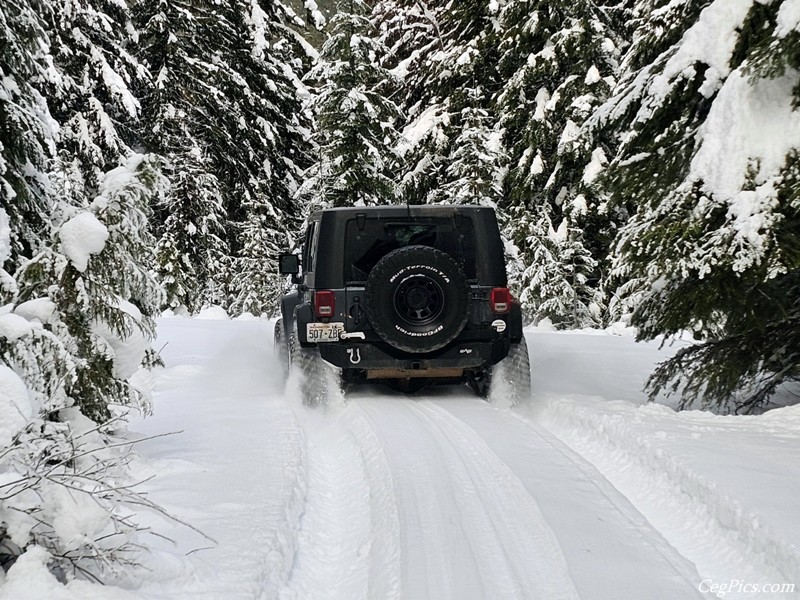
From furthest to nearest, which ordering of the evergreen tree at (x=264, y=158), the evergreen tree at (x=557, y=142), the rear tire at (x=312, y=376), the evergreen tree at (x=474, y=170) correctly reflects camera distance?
the evergreen tree at (x=264, y=158)
the evergreen tree at (x=474, y=170)
the evergreen tree at (x=557, y=142)
the rear tire at (x=312, y=376)

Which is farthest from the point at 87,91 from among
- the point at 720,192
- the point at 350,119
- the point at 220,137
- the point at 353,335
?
the point at 720,192

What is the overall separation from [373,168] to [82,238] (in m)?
16.1

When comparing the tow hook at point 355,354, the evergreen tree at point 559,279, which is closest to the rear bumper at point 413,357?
the tow hook at point 355,354

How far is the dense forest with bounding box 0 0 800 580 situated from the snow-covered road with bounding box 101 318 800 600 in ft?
1.84

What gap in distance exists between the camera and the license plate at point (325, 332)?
24.1ft

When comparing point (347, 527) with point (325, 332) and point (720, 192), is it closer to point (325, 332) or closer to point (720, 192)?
point (325, 332)

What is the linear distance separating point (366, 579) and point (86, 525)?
138 centimetres

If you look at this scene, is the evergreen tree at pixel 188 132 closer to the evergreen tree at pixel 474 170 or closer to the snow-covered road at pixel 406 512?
the evergreen tree at pixel 474 170

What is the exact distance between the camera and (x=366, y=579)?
349cm

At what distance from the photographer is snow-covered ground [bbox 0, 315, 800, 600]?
3.33 metres

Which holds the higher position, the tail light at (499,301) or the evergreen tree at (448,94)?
the evergreen tree at (448,94)

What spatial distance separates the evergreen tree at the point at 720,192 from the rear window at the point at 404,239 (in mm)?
1733

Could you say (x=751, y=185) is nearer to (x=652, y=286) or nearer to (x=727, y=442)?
(x=652, y=286)

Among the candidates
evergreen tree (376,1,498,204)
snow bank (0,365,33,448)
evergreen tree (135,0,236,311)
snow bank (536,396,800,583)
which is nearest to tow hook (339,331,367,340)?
snow bank (536,396,800,583)
